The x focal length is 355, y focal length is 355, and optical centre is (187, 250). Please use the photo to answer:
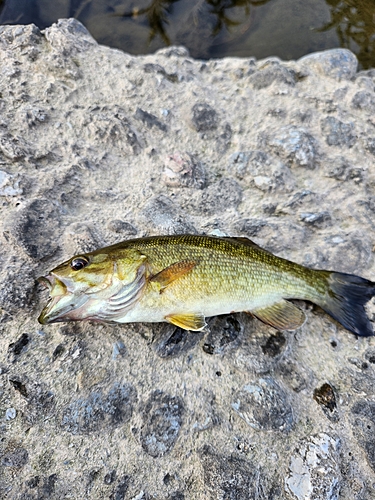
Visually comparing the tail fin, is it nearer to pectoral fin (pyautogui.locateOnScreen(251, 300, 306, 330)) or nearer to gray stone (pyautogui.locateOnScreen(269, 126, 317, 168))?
pectoral fin (pyautogui.locateOnScreen(251, 300, 306, 330))

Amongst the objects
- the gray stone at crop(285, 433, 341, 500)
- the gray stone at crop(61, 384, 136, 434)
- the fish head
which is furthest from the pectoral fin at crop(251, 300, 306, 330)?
the gray stone at crop(61, 384, 136, 434)

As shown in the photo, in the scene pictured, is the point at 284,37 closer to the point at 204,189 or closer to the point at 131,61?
the point at 131,61

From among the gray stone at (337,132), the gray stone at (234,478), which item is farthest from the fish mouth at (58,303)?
the gray stone at (337,132)

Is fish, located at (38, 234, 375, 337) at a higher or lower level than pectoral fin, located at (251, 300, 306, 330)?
higher

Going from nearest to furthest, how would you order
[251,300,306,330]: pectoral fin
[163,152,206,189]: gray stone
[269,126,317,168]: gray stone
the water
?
1. [251,300,306,330]: pectoral fin
2. [163,152,206,189]: gray stone
3. [269,126,317,168]: gray stone
4. the water

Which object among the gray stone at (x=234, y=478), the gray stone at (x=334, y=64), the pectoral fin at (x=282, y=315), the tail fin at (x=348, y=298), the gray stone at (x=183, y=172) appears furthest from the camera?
the gray stone at (x=334, y=64)

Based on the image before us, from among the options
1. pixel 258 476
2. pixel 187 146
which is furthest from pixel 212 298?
pixel 187 146

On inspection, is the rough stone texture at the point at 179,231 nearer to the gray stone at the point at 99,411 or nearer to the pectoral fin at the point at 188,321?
the gray stone at the point at 99,411
